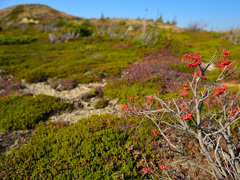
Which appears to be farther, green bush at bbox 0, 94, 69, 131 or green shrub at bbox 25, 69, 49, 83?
green shrub at bbox 25, 69, 49, 83

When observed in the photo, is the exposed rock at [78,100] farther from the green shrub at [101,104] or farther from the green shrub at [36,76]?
the green shrub at [36,76]

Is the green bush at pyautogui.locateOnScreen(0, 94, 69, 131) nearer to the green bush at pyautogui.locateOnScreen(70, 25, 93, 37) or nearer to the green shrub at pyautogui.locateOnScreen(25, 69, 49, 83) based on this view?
the green shrub at pyautogui.locateOnScreen(25, 69, 49, 83)

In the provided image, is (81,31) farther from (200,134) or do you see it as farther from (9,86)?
(200,134)

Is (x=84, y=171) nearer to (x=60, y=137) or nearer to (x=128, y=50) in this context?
(x=60, y=137)

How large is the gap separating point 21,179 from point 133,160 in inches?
145

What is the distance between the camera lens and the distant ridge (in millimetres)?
55562

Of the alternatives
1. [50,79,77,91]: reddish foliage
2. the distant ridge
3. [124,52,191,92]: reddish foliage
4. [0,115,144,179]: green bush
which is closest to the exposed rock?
[50,79,77,91]: reddish foliage

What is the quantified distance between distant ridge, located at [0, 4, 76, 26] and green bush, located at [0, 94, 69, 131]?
2231 inches

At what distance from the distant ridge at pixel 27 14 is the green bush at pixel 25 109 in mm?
56666

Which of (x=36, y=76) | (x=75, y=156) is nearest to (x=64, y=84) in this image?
(x=36, y=76)

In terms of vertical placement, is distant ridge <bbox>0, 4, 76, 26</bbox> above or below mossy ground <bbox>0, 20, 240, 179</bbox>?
above

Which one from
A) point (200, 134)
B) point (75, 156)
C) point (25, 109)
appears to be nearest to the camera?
point (200, 134)

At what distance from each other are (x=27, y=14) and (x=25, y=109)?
6755 cm

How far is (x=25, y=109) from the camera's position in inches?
322
